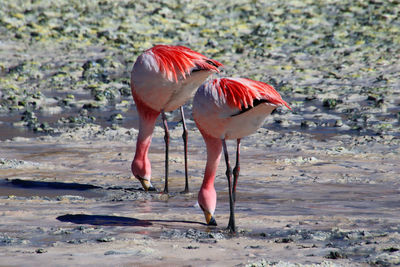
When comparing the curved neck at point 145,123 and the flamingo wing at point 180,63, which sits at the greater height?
the flamingo wing at point 180,63

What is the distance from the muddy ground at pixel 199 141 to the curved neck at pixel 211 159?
359mm

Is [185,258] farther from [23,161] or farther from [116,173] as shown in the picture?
[23,161]

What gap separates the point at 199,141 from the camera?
9234 millimetres

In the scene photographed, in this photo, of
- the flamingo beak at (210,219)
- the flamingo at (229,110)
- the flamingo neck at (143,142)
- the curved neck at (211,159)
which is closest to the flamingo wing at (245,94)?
the flamingo at (229,110)

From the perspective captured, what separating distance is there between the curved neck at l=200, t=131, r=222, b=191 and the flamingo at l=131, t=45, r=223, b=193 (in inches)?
34.7

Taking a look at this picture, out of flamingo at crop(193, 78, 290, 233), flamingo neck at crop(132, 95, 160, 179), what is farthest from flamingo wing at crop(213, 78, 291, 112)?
flamingo neck at crop(132, 95, 160, 179)

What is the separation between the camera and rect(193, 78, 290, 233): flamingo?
17.5 feet

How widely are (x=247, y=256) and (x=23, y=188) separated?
123 inches

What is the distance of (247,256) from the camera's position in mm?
4613

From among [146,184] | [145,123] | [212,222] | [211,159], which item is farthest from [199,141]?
[212,222]

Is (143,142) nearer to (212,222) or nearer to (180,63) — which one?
(180,63)

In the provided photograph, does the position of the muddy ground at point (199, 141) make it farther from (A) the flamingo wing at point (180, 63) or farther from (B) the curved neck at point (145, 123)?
(A) the flamingo wing at point (180, 63)

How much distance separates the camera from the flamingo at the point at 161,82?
6.57 metres

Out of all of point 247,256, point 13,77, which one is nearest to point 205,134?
point 247,256
